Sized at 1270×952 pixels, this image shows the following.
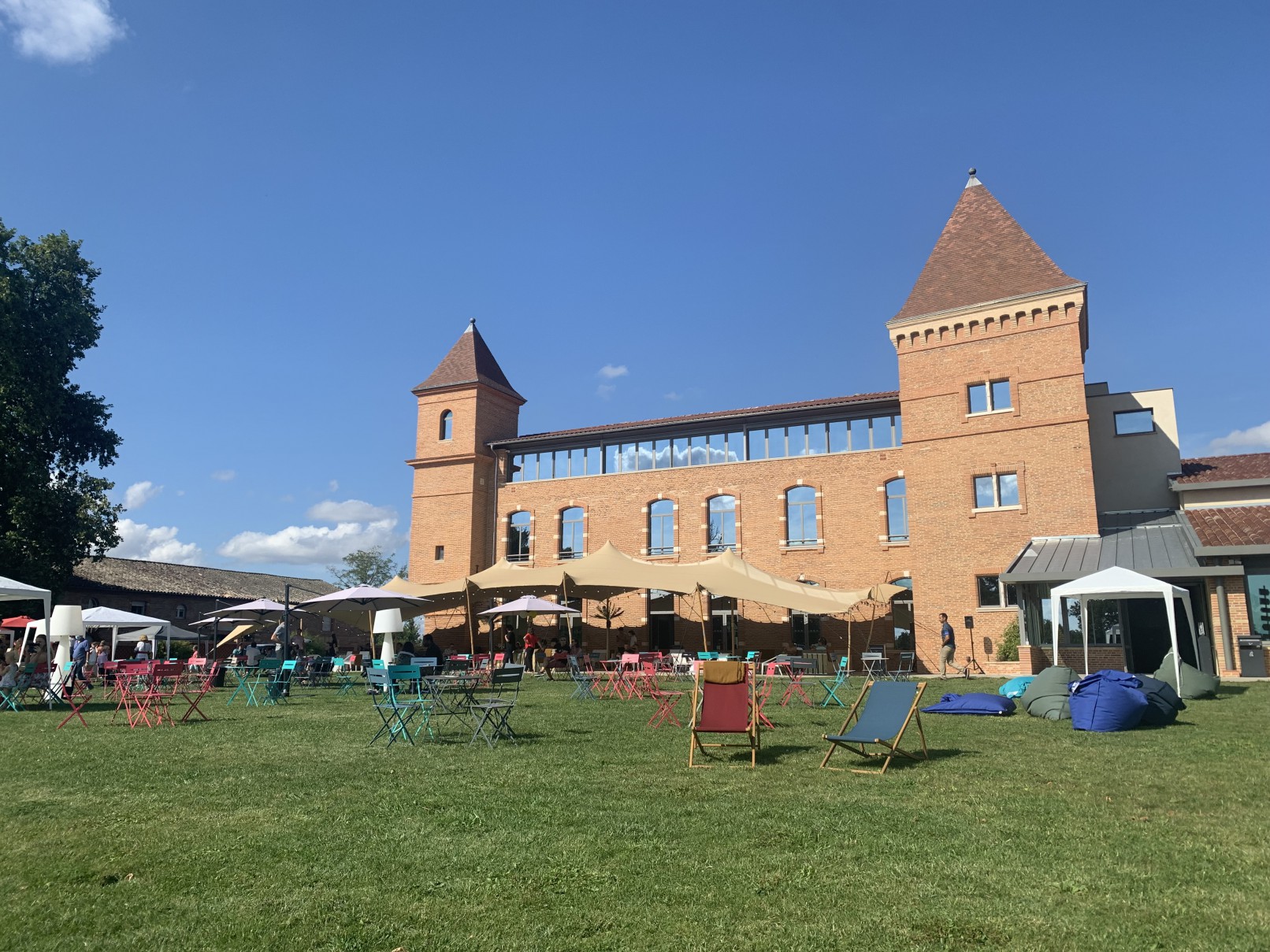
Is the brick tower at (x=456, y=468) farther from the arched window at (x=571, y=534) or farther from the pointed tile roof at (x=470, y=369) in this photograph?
the arched window at (x=571, y=534)

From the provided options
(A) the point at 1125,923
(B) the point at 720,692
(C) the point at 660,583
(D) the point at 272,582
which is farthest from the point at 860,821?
(D) the point at 272,582

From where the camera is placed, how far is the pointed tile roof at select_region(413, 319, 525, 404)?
31766 mm

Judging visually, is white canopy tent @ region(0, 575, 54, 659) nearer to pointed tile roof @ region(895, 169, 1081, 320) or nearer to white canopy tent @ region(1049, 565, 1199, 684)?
white canopy tent @ region(1049, 565, 1199, 684)

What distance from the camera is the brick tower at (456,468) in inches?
1212

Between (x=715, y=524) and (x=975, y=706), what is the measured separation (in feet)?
55.5

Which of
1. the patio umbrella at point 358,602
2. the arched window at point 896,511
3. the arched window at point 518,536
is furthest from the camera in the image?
the arched window at point 518,536

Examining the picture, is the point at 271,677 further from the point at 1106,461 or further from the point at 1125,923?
the point at 1106,461

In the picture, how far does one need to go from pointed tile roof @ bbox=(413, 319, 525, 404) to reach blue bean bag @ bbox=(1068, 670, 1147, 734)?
2458 cm

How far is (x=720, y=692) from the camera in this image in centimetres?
822

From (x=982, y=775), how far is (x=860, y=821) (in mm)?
2039

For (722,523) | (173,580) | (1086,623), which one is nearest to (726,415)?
(722,523)

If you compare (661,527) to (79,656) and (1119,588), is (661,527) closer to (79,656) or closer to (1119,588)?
(1119,588)

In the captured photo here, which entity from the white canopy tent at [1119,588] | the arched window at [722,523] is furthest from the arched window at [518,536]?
the white canopy tent at [1119,588]

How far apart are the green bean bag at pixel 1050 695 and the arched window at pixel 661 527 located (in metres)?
17.3
